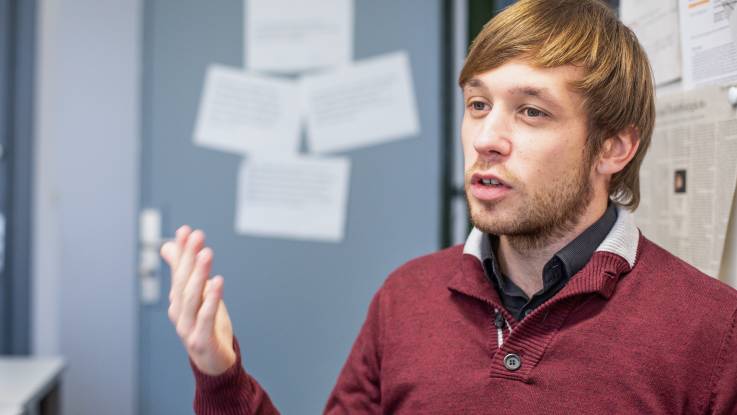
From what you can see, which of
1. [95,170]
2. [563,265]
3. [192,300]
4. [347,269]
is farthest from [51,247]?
[563,265]

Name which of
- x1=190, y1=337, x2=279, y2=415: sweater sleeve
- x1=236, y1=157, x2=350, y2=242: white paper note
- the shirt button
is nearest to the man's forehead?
the shirt button

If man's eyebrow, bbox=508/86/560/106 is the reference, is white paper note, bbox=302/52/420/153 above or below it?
above

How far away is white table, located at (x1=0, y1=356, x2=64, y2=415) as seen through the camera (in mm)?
1518

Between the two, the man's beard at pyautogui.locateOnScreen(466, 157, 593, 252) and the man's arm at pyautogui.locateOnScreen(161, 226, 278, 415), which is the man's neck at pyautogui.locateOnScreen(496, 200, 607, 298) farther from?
the man's arm at pyautogui.locateOnScreen(161, 226, 278, 415)

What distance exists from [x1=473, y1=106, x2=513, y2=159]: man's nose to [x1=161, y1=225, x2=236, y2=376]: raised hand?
37cm

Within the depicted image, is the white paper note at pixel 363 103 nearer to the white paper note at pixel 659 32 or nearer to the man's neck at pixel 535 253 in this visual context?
the white paper note at pixel 659 32

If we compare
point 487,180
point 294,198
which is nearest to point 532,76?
point 487,180

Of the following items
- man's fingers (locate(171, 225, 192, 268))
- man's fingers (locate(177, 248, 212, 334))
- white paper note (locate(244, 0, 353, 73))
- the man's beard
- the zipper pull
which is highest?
white paper note (locate(244, 0, 353, 73))

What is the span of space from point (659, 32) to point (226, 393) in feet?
2.66

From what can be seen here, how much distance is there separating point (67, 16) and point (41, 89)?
0.23 metres

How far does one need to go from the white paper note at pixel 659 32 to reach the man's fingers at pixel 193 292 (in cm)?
72

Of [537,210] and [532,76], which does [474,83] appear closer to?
[532,76]

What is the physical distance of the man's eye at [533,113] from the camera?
99cm

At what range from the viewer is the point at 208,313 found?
896 millimetres
